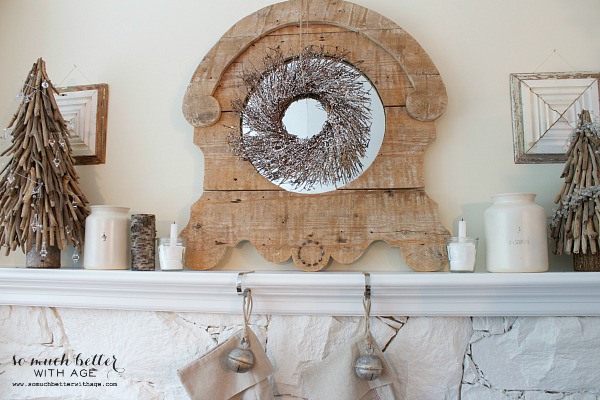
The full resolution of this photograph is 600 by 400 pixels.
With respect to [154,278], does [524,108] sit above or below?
above

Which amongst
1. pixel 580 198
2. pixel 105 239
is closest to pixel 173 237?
pixel 105 239

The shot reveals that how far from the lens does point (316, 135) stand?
118cm

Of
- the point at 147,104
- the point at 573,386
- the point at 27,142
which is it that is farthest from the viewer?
the point at 147,104

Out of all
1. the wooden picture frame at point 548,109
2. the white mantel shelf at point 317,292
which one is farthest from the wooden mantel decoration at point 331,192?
the wooden picture frame at point 548,109

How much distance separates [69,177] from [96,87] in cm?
30

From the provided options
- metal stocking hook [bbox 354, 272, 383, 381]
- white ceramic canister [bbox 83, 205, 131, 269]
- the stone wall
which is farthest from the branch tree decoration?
metal stocking hook [bbox 354, 272, 383, 381]

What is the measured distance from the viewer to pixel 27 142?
1166mm

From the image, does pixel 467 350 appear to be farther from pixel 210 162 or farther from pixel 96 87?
pixel 96 87

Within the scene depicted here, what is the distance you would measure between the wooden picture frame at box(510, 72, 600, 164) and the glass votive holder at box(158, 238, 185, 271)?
89 cm

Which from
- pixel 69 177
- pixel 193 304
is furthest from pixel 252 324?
pixel 69 177

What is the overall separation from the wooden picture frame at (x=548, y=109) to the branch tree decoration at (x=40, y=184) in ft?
3.84

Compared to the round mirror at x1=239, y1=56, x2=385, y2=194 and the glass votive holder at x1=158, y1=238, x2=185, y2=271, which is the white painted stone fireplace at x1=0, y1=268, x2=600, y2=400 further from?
the round mirror at x1=239, y1=56, x2=385, y2=194

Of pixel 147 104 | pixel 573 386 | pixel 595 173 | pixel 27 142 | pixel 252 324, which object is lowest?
pixel 573 386

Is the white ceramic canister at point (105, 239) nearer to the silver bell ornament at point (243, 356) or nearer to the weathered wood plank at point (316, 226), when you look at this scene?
the weathered wood plank at point (316, 226)
